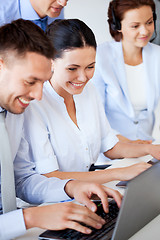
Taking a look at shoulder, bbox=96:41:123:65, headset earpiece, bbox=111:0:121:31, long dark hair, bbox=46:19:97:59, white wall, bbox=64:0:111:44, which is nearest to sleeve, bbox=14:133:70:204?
long dark hair, bbox=46:19:97:59

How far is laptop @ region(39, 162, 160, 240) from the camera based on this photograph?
927mm

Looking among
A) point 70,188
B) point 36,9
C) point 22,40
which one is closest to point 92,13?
point 36,9

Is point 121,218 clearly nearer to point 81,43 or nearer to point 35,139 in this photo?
point 35,139

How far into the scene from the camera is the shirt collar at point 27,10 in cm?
227

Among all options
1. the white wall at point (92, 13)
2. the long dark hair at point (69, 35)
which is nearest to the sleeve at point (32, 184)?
the long dark hair at point (69, 35)

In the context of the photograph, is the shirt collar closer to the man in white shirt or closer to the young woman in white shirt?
the young woman in white shirt

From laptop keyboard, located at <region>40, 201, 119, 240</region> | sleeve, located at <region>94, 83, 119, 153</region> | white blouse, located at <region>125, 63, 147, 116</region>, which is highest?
white blouse, located at <region>125, 63, 147, 116</region>

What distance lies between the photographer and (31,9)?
2270 millimetres

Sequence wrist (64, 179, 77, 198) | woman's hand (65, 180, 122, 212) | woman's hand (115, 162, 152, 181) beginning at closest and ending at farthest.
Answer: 1. woman's hand (65, 180, 122, 212)
2. wrist (64, 179, 77, 198)
3. woman's hand (115, 162, 152, 181)

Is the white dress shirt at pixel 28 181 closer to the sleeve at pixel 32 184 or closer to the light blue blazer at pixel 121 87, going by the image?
the sleeve at pixel 32 184

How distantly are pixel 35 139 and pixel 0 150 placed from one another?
1.00 ft

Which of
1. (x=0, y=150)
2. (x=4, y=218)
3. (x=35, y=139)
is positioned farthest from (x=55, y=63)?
(x=4, y=218)

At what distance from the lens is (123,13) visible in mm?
2559

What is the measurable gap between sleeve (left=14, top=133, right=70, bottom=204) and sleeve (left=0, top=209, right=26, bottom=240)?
301 millimetres
